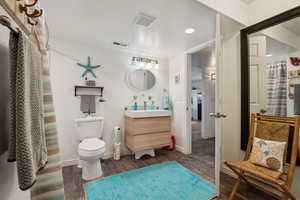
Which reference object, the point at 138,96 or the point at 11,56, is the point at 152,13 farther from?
the point at 138,96

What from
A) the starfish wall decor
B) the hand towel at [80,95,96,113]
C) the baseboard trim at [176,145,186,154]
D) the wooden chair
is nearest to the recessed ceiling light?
the wooden chair

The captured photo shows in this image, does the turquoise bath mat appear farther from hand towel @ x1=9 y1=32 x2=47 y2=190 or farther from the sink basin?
hand towel @ x1=9 y1=32 x2=47 y2=190

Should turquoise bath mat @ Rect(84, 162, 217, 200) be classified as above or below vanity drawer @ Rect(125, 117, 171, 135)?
below

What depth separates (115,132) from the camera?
96.6 inches

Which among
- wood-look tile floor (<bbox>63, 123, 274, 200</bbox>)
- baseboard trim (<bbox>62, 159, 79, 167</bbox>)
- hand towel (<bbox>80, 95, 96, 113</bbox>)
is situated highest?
hand towel (<bbox>80, 95, 96, 113</bbox>)

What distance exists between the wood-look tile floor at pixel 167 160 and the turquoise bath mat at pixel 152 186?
4.8 inches

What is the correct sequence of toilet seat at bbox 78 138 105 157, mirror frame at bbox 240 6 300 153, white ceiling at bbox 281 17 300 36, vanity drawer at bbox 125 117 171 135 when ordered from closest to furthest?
1. white ceiling at bbox 281 17 300 36
2. mirror frame at bbox 240 6 300 153
3. toilet seat at bbox 78 138 105 157
4. vanity drawer at bbox 125 117 171 135

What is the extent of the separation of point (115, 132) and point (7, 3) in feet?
7.07

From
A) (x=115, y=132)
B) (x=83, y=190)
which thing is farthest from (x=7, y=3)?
(x=115, y=132)

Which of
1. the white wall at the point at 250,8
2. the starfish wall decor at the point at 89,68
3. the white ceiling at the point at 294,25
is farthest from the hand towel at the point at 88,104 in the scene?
the white ceiling at the point at 294,25

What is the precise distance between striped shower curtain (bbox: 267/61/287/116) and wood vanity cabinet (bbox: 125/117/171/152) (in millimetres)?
1548

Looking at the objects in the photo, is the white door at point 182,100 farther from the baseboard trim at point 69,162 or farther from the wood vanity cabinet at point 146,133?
the baseboard trim at point 69,162

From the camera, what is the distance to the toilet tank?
209 centimetres

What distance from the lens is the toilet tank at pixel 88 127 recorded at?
2086mm
